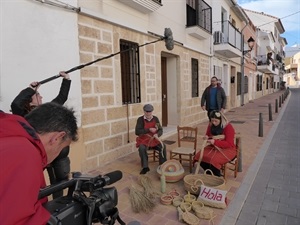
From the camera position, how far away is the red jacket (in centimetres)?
74

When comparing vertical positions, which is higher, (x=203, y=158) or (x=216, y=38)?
(x=216, y=38)

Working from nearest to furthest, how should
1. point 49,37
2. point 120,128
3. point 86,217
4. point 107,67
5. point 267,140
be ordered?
point 86,217
point 49,37
point 107,67
point 120,128
point 267,140

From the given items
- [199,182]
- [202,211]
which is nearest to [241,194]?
[199,182]

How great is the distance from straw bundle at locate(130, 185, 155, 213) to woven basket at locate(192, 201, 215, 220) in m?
0.54

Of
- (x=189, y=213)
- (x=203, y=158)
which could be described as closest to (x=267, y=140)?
(x=203, y=158)

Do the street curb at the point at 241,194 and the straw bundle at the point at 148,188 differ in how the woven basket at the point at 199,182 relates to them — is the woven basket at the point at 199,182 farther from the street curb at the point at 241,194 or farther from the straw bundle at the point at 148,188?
the straw bundle at the point at 148,188

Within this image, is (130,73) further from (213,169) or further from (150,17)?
(213,169)

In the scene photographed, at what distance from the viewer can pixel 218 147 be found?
367 cm

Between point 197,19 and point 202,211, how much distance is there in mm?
7153

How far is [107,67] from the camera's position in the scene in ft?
15.4

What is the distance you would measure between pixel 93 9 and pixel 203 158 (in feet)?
10.7

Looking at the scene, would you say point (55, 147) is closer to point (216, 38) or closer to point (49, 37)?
point (49, 37)

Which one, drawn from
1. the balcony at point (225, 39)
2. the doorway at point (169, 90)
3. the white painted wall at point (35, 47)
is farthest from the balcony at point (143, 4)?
the balcony at point (225, 39)

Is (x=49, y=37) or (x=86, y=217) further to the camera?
(x=49, y=37)
